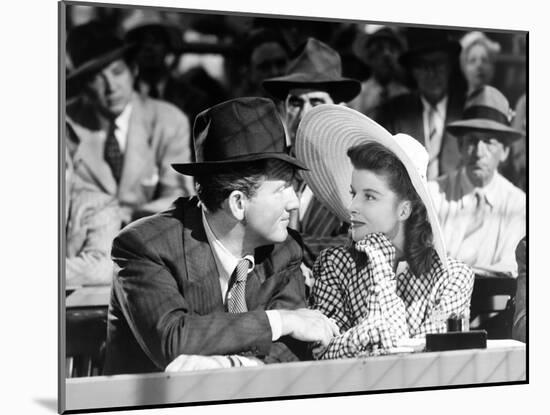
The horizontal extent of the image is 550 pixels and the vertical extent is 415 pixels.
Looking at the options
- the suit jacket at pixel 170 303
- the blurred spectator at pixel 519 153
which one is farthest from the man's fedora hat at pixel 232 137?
the blurred spectator at pixel 519 153

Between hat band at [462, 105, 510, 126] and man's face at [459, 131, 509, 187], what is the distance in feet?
0.31

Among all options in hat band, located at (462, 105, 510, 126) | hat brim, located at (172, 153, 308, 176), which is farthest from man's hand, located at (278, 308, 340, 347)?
hat band, located at (462, 105, 510, 126)

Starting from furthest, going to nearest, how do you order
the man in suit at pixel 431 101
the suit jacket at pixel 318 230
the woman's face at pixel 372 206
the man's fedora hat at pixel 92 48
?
the man in suit at pixel 431 101
the woman's face at pixel 372 206
the suit jacket at pixel 318 230
the man's fedora hat at pixel 92 48

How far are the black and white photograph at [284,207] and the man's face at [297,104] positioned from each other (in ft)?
0.04

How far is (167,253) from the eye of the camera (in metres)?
6.54

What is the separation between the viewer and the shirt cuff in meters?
6.71

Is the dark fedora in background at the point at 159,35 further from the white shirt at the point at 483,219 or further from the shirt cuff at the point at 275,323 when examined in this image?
the white shirt at the point at 483,219

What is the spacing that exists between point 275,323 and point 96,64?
1667mm

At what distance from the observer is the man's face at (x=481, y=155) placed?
737 centimetres

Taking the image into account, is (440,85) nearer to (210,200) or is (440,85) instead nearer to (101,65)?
(210,200)

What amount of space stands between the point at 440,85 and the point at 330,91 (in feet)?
2.41

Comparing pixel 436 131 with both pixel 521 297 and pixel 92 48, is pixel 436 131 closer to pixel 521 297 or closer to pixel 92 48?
pixel 521 297

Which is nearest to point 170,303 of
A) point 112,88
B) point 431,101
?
point 112,88

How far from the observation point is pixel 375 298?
6988 millimetres
